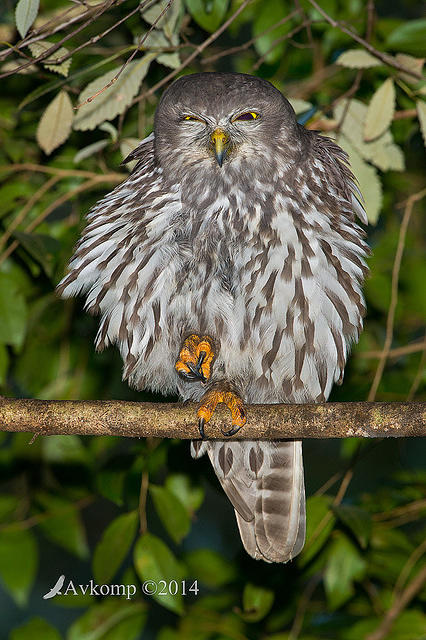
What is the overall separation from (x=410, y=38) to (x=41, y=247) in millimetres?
1604

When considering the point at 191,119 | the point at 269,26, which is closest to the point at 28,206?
the point at 191,119

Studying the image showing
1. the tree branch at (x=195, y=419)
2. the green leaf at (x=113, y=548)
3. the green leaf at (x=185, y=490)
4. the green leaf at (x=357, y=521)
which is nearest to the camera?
the tree branch at (x=195, y=419)

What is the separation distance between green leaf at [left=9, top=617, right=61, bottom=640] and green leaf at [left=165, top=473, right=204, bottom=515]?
2.27 feet

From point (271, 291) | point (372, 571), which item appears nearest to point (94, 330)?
point (271, 291)

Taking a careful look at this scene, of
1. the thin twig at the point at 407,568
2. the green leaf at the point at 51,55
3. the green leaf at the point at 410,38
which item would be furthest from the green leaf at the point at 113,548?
the green leaf at the point at 410,38

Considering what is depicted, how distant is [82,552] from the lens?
351cm

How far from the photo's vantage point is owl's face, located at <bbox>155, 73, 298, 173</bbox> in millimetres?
2705

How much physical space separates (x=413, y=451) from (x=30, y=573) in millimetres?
4000

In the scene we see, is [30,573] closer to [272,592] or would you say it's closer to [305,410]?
[272,592]

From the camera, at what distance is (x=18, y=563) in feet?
10.9

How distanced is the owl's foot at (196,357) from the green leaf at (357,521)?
66cm

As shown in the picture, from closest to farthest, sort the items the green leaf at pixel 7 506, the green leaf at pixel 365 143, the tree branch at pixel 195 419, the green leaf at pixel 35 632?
the tree branch at pixel 195 419 < the green leaf at pixel 365 143 < the green leaf at pixel 35 632 < the green leaf at pixel 7 506

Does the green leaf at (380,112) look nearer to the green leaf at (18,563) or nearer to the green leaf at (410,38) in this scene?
the green leaf at (410,38)

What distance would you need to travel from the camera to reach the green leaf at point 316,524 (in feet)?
10.1
